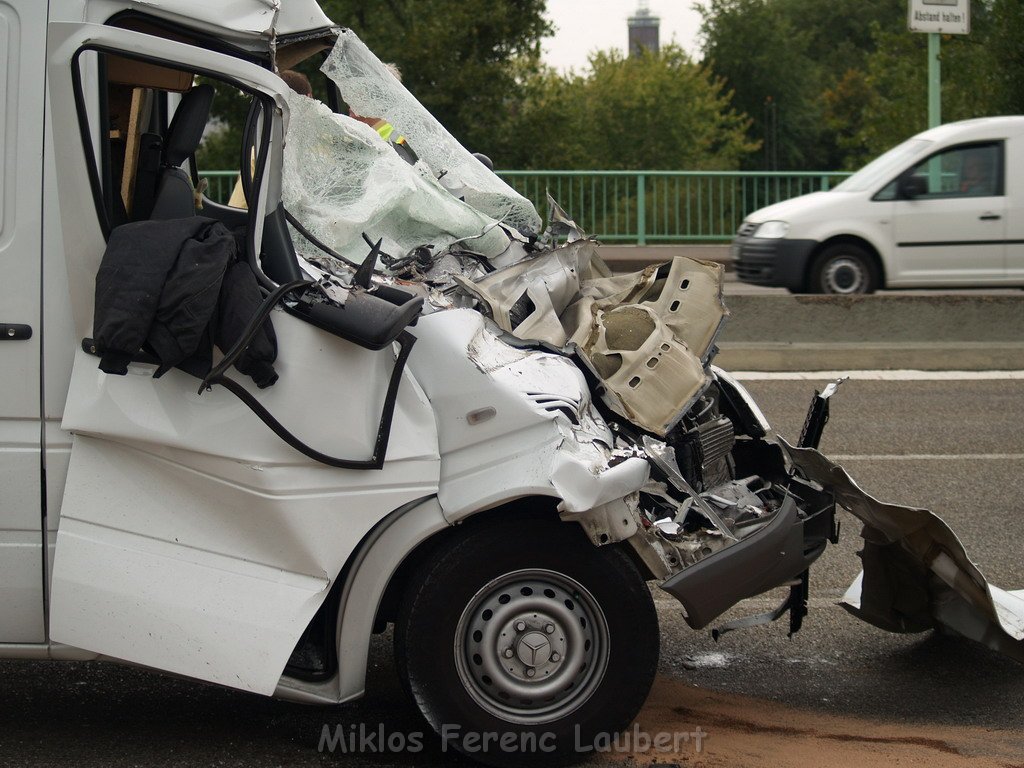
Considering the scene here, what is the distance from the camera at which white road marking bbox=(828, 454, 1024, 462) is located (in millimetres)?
8133

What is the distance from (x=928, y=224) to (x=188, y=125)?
1136 cm

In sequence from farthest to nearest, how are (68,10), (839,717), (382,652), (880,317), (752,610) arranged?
(880,317) → (752,610) → (382,652) → (839,717) → (68,10)

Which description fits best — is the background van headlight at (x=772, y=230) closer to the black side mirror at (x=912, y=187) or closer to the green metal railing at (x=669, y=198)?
the black side mirror at (x=912, y=187)

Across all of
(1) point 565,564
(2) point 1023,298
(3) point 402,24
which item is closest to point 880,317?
(2) point 1023,298

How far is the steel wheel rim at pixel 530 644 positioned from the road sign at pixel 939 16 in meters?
15.3

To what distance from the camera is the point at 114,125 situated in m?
3.90

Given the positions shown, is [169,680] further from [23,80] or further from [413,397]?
[23,80]

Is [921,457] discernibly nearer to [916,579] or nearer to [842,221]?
[916,579]

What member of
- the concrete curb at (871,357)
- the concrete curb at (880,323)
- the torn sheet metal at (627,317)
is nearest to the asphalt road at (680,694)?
the torn sheet metal at (627,317)

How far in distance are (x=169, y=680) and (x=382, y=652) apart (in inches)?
30.7

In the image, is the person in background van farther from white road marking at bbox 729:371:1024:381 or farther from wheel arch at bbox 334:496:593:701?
wheel arch at bbox 334:496:593:701

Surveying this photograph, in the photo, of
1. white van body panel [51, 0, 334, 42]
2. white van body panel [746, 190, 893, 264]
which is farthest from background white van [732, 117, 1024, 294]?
white van body panel [51, 0, 334, 42]

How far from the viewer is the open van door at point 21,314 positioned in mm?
3539

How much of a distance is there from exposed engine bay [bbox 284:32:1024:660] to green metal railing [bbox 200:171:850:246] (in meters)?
16.2
